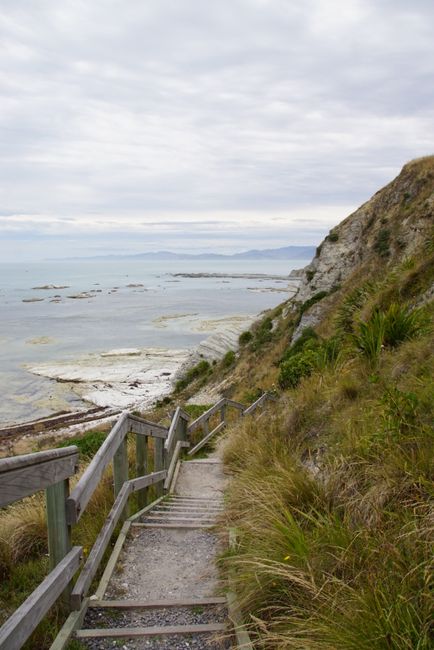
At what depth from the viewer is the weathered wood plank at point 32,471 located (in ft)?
8.16

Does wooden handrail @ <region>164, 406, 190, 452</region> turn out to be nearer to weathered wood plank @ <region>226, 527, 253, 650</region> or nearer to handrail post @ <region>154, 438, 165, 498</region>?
handrail post @ <region>154, 438, 165, 498</region>

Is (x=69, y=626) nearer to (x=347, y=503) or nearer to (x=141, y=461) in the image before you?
(x=347, y=503)

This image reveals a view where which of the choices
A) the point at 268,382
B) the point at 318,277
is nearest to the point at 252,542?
the point at 268,382

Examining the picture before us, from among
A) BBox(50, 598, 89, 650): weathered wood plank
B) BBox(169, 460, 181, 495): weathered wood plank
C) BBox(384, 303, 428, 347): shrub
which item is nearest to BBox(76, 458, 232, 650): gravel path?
BBox(50, 598, 89, 650): weathered wood plank

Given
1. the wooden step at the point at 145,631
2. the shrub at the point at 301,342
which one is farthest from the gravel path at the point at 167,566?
the shrub at the point at 301,342

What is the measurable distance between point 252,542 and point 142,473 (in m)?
2.56

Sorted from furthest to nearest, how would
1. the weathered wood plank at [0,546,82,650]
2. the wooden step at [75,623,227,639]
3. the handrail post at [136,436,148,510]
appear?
the handrail post at [136,436,148,510]
the wooden step at [75,623,227,639]
the weathered wood plank at [0,546,82,650]

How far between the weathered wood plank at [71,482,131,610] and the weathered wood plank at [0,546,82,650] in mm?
131

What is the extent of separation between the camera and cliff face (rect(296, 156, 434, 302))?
25516 mm

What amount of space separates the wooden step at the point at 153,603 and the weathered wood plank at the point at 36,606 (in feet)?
1.28

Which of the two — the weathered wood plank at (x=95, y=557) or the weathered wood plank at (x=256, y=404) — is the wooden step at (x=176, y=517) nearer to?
the weathered wood plank at (x=95, y=557)

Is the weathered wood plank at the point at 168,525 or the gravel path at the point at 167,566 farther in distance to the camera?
the weathered wood plank at the point at 168,525

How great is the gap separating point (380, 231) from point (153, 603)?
89.3ft

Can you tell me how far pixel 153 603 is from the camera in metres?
3.67
